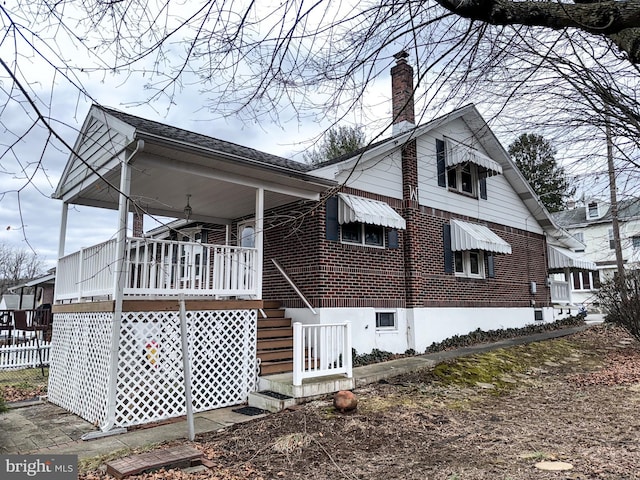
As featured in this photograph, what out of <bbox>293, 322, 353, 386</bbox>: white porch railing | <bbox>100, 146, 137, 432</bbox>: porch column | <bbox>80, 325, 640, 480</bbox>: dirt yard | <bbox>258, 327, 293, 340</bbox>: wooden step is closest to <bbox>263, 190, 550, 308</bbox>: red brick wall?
<bbox>258, 327, 293, 340</bbox>: wooden step

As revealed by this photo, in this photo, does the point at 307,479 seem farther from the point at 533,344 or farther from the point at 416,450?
the point at 533,344

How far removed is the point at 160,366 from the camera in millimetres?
7273

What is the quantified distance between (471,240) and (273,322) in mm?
6337

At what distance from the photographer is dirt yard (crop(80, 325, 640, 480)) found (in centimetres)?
476

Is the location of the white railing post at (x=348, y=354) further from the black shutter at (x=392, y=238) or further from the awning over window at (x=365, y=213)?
the black shutter at (x=392, y=238)

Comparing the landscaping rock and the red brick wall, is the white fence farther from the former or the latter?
the landscaping rock

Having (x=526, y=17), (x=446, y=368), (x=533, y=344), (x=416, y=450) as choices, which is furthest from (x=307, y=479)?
(x=533, y=344)

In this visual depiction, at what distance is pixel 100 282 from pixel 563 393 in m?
8.54

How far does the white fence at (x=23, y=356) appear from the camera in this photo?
44.9ft

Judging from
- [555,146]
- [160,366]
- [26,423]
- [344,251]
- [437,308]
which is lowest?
[26,423]

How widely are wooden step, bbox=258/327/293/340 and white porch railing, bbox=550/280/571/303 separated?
13.3 m
